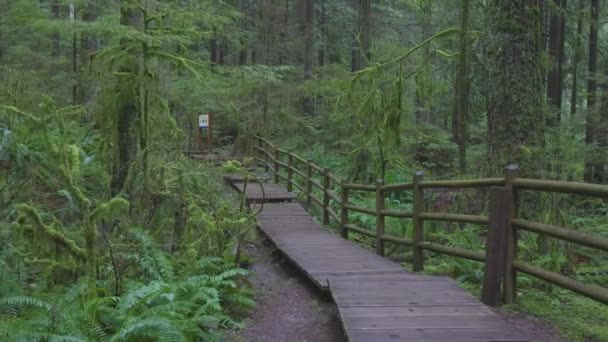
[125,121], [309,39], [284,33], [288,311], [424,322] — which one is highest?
[284,33]

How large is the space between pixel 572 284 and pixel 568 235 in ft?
1.27

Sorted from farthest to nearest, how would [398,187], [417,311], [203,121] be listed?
[203,121], [398,187], [417,311]

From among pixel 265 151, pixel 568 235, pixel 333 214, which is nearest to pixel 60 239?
pixel 568 235

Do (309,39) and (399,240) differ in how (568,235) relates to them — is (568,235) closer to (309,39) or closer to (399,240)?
(399,240)

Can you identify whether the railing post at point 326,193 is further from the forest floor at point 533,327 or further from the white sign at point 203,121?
the white sign at point 203,121

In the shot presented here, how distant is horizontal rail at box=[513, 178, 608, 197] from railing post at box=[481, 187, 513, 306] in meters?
0.18

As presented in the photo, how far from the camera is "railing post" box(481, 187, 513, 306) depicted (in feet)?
16.8

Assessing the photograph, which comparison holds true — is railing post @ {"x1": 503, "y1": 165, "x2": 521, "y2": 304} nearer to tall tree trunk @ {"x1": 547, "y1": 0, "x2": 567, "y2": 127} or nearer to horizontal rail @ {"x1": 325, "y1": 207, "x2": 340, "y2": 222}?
horizontal rail @ {"x1": 325, "y1": 207, "x2": 340, "y2": 222}

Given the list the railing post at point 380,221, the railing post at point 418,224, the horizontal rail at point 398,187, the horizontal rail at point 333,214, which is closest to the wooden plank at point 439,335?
the railing post at point 418,224

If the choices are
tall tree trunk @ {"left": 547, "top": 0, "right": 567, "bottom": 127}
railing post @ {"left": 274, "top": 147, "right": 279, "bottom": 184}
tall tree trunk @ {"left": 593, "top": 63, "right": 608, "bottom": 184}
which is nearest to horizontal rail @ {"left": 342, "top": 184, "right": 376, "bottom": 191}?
railing post @ {"left": 274, "top": 147, "right": 279, "bottom": 184}

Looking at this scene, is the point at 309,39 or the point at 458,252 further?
the point at 309,39

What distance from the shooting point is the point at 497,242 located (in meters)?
5.19

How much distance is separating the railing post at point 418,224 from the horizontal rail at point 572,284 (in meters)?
2.09

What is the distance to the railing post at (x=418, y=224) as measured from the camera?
7.11 metres
